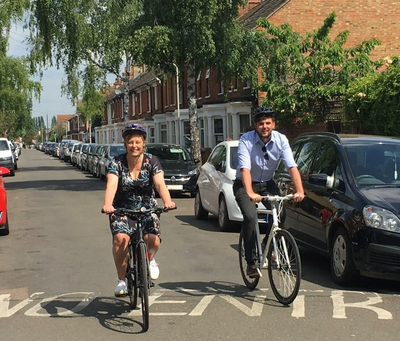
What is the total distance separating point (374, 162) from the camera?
7.86m

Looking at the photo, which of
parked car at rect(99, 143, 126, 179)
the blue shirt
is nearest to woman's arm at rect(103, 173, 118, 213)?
the blue shirt

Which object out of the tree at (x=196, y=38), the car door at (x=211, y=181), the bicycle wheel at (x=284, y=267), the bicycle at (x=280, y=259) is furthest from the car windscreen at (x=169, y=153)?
the bicycle wheel at (x=284, y=267)

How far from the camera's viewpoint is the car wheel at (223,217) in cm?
1144

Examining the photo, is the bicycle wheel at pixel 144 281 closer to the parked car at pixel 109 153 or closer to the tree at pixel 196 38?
the tree at pixel 196 38

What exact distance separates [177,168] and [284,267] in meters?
13.4

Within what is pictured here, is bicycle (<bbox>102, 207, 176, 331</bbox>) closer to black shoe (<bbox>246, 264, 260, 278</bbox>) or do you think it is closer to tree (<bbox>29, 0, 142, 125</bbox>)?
black shoe (<bbox>246, 264, 260, 278</bbox>)

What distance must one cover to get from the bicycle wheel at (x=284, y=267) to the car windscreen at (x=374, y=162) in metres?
1.63

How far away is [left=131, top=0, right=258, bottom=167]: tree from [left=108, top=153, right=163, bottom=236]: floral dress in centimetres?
1544

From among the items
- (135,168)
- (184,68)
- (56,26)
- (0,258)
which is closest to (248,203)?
(135,168)

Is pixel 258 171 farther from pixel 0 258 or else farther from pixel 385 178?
pixel 0 258

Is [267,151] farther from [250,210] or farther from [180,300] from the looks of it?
[180,300]

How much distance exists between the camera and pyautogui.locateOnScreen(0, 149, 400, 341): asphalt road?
18.0ft

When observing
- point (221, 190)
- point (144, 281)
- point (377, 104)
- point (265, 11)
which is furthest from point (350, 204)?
point (265, 11)

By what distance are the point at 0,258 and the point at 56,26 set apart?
1966cm
